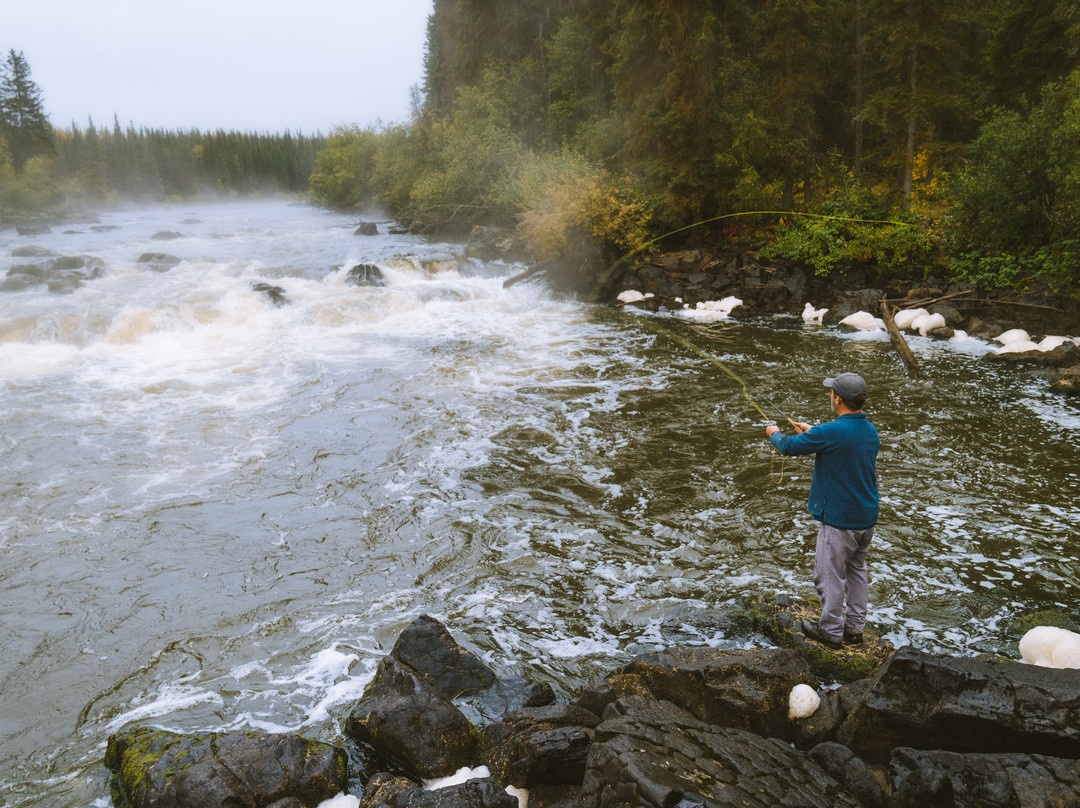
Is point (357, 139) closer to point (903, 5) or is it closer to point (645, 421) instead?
point (903, 5)

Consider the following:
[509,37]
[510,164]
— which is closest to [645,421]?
[510,164]

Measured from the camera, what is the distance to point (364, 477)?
9.42 meters

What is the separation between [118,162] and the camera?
244 feet

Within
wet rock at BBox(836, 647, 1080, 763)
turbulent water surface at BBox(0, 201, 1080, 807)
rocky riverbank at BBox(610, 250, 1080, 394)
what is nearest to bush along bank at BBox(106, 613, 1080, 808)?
wet rock at BBox(836, 647, 1080, 763)

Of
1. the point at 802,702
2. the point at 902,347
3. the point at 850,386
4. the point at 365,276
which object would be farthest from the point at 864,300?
the point at 802,702

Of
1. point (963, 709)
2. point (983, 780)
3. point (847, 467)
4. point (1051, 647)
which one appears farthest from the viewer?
point (1051, 647)

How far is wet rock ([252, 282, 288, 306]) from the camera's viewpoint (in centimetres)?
1908

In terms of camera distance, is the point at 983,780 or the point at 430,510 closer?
the point at 983,780

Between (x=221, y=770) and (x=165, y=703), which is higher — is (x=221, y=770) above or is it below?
above

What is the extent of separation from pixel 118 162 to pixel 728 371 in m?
83.4

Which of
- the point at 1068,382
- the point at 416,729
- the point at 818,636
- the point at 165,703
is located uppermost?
the point at 1068,382

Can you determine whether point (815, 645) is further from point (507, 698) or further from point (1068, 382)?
point (1068, 382)

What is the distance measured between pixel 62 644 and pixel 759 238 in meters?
19.6

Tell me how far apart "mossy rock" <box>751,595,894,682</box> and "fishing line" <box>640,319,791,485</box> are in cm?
318
